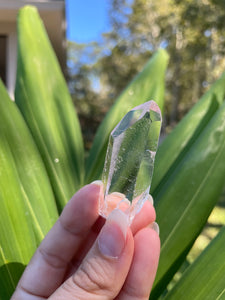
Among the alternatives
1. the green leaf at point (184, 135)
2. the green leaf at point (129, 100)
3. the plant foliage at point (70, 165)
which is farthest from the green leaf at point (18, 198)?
Result: the green leaf at point (184, 135)

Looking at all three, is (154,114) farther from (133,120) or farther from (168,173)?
(168,173)

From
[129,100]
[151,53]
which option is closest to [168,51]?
[151,53]

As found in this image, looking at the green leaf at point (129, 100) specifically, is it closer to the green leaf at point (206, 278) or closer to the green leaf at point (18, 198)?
the green leaf at point (18, 198)

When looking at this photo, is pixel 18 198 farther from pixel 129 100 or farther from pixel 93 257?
pixel 129 100

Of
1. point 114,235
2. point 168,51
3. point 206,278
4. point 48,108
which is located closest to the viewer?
point 114,235

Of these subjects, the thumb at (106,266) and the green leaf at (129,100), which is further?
the green leaf at (129,100)

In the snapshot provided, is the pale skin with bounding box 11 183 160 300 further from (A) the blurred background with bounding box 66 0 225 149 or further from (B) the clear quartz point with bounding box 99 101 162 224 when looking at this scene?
(A) the blurred background with bounding box 66 0 225 149
